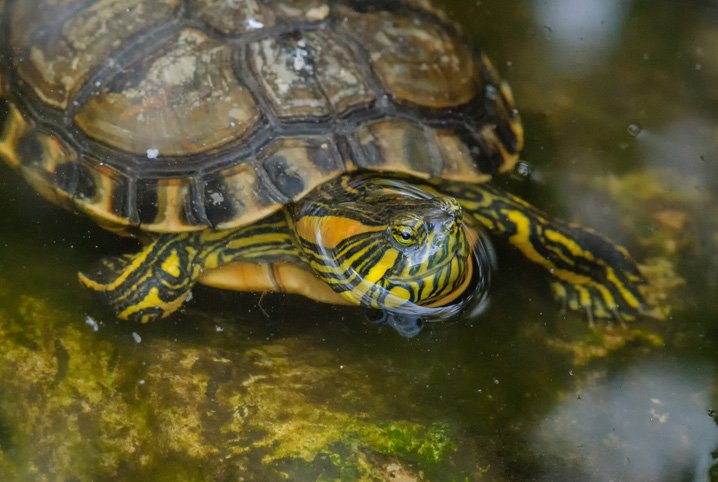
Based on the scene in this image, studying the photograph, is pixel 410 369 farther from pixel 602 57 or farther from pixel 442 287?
pixel 602 57

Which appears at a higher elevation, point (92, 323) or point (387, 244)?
point (387, 244)

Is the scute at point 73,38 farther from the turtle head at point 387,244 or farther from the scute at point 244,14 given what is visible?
the turtle head at point 387,244

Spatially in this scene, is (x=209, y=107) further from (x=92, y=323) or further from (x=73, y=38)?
(x=92, y=323)

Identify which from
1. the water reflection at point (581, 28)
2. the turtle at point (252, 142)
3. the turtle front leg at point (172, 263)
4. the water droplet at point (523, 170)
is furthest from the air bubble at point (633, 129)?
the turtle front leg at point (172, 263)

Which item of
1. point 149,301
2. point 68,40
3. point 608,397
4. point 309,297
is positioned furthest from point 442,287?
point 68,40

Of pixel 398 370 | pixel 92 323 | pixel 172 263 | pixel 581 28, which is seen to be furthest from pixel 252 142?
pixel 581 28

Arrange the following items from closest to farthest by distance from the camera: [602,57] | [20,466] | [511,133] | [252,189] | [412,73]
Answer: [20,466], [252,189], [412,73], [511,133], [602,57]
